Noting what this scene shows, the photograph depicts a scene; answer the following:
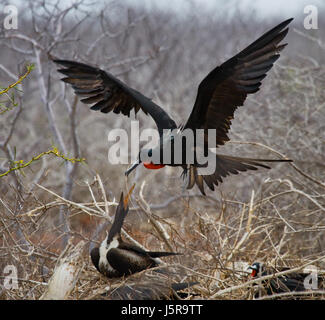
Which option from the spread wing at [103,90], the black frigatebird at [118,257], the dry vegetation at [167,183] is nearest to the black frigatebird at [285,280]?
the dry vegetation at [167,183]

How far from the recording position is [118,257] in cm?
291

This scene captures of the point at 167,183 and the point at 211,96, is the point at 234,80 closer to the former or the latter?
the point at 211,96

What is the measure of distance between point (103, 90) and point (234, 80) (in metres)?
0.97

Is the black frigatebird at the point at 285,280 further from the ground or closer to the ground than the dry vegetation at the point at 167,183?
closer to the ground

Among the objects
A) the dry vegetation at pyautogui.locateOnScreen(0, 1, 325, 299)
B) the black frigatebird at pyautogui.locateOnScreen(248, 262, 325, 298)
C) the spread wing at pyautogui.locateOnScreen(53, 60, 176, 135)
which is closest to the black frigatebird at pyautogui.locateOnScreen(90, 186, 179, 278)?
the dry vegetation at pyautogui.locateOnScreen(0, 1, 325, 299)

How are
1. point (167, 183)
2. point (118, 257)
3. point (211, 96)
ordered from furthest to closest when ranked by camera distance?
point (167, 183) → point (211, 96) → point (118, 257)

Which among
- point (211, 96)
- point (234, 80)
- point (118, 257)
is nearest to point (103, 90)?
point (211, 96)

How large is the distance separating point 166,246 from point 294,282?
845mm

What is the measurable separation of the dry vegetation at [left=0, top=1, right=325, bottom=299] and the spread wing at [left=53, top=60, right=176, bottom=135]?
1.58ft

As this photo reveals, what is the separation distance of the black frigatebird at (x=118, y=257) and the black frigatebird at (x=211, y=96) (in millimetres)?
376

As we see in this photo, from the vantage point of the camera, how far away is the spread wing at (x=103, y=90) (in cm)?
346

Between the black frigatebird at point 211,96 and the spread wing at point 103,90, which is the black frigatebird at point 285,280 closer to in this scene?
the black frigatebird at point 211,96
